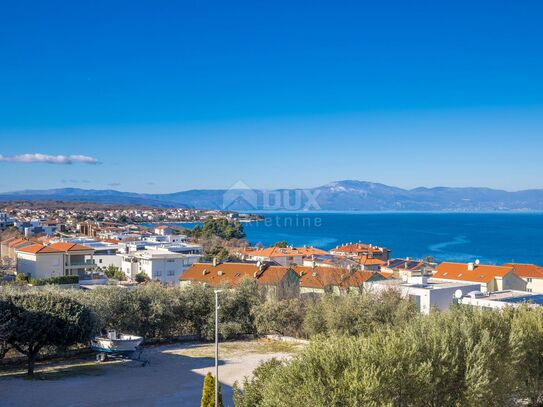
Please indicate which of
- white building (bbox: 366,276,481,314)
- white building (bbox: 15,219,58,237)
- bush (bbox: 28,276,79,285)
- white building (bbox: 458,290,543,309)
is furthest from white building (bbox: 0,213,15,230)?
white building (bbox: 458,290,543,309)

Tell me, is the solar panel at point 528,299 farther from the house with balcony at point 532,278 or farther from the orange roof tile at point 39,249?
the orange roof tile at point 39,249

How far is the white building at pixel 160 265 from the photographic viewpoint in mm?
57250

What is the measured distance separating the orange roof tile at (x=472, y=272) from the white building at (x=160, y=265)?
1002 inches

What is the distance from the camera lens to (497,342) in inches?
546

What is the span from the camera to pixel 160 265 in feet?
189

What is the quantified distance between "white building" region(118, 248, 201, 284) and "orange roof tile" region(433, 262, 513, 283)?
25.5 m

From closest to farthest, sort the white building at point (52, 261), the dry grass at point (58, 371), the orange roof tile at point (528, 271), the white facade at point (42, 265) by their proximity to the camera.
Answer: the dry grass at point (58, 371) → the orange roof tile at point (528, 271) → the white facade at point (42, 265) → the white building at point (52, 261)

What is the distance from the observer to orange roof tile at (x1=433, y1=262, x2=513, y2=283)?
4266 centimetres

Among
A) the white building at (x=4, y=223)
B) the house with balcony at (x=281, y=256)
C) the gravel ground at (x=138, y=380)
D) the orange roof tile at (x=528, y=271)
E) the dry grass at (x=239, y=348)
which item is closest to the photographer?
the gravel ground at (x=138, y=380)

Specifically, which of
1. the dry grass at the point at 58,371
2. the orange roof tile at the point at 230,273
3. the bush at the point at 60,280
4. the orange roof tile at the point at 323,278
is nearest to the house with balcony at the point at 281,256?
the orange roof tile at the point at 230,273

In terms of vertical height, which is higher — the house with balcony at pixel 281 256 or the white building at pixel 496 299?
the white building at pixel 496 299

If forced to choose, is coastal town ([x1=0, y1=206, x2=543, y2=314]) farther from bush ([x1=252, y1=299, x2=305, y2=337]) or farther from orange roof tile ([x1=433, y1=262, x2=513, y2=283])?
bush ([x1=252, y1=299, x2=305, y2=337])

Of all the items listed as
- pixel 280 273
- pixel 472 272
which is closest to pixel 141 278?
pixel 280 273

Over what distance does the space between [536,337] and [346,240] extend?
419 feet
